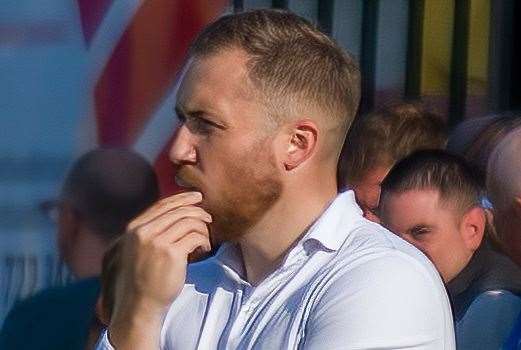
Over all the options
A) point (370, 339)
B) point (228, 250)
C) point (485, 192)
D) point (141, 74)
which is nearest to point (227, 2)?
point (141, 74)

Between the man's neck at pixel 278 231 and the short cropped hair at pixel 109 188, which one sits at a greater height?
the man's neck at pixel 278 231

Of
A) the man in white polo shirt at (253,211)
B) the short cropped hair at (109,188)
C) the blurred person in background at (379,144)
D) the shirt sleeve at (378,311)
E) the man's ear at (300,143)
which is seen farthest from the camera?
A: the short cropped hair at (109,188)

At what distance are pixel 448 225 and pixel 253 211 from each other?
1.25 metres

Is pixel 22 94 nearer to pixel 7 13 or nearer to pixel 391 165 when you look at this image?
pixel 7 13

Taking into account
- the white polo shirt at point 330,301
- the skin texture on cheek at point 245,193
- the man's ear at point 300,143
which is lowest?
the white polo shirt at point 330,301

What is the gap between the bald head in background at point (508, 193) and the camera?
11.0ft

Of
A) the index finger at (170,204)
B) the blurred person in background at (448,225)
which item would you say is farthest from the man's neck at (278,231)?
the blurred person in background at (448,225)

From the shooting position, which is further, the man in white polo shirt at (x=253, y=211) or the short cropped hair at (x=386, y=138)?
the short cropped hair at (x=386, y=138)

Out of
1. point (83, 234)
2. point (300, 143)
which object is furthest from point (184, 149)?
point (83, 234)

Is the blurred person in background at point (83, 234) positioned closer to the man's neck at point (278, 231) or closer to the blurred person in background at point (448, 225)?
the blurred person in background at point (448, 225)

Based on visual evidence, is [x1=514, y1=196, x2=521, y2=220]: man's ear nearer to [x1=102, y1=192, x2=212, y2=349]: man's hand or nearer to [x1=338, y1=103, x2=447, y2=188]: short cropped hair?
[x1=338, y1=103, x2=447, y2=188]: short cropped hair

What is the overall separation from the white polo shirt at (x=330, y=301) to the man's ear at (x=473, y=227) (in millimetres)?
1129

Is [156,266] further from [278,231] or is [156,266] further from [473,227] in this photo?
[473,227]

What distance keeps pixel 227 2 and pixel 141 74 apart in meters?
0.36
